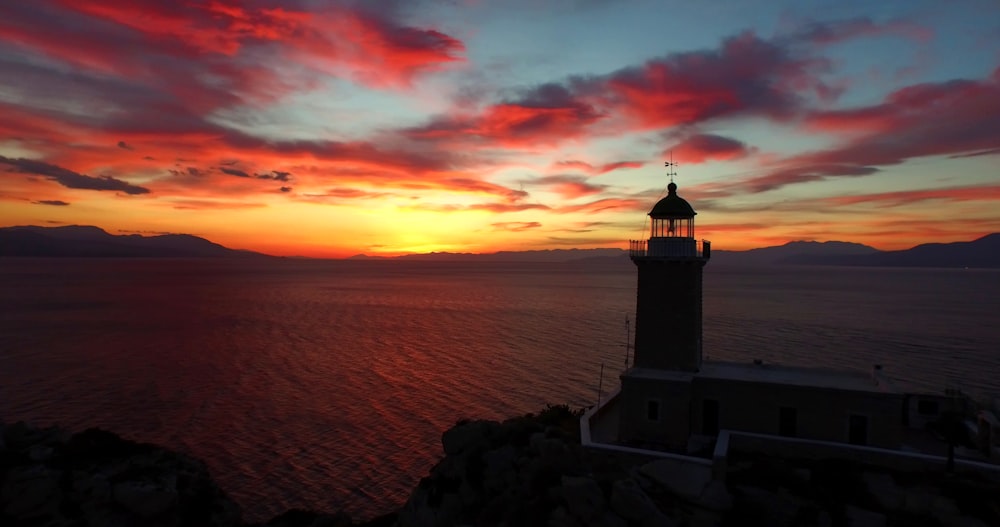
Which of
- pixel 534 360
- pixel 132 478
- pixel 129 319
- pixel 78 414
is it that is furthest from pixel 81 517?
pixel 129 319

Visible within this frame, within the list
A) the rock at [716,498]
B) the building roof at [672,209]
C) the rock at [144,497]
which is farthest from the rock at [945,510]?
A: the rock at [144,497]

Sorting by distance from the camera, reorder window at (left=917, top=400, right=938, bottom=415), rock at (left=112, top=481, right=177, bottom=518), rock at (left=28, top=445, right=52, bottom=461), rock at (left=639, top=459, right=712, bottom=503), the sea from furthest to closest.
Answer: the sea → rock at (left=28, top=445, right=52, bottom=461) → rock at (left=112, top=481, right=177, bottom=518) → window at (left=917, top=400, right=938, bottom=415) → rock at (left=639, top=459, right=712, bottom=503)

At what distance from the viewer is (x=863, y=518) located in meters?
16.9

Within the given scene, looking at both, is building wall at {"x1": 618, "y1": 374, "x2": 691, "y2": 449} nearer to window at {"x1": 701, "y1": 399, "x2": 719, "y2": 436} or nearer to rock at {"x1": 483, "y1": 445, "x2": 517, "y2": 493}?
window at {"x1": 701, "y1": 399, "x2": 719, "y2": 436}

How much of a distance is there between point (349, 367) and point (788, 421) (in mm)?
43060

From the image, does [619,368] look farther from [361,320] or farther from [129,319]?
[129,319]

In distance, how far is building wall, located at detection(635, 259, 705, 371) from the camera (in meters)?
24.1

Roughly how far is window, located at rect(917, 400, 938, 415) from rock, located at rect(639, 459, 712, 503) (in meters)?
11.6

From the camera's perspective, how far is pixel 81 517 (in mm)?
22719

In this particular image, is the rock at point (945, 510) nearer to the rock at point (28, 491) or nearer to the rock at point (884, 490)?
the rock at point (884, 490)

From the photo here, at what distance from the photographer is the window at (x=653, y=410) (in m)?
22.9

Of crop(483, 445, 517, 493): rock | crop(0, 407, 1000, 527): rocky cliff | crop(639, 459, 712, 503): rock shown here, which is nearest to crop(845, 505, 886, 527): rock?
crop(0, 407, 1000, 527): rocky cliff

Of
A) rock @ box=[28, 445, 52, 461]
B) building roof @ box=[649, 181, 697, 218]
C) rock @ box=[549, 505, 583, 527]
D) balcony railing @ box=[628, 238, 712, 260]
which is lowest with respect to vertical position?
rock @ box=[28, 445, 52, 461]

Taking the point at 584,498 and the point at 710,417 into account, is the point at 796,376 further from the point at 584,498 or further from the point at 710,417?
the point at 584,498
